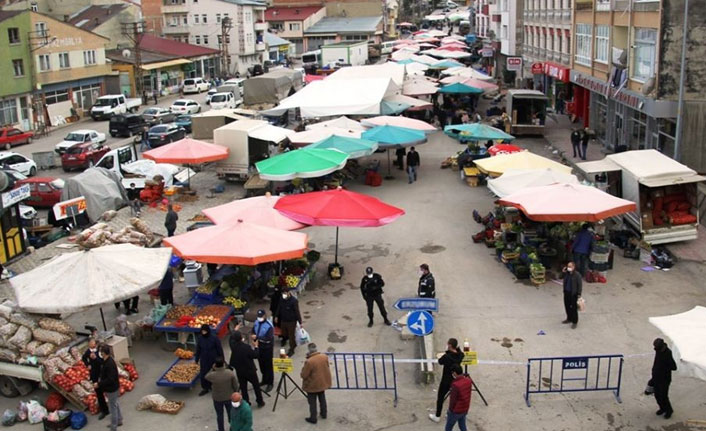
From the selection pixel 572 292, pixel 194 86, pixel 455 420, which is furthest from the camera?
pixel 194 86

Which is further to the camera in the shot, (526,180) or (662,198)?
(526,180)

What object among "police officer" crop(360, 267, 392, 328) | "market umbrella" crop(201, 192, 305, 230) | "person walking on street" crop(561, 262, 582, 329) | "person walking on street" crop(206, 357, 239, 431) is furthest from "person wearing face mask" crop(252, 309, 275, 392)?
"person walking on street" crop(561, 262, 582, 329)

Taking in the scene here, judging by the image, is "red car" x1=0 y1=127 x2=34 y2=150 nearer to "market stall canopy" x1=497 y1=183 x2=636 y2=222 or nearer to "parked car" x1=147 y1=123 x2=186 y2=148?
"parked car" x1=147 y1=123 x2=186 y2=148

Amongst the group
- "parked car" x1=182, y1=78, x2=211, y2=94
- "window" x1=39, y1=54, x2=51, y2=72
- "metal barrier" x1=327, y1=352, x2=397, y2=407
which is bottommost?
"metal barrier" x1=327, y1=352, x2=397, y2=407

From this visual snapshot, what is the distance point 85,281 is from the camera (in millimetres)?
14109

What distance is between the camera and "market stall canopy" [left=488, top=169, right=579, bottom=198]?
805 inches

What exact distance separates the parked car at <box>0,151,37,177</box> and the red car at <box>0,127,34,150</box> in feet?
33.3

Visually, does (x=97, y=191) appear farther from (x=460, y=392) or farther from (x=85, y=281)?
(x=460, y=392)

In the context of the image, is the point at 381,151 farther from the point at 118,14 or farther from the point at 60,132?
the point at 118,14

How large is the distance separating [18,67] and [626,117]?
37.5 metres

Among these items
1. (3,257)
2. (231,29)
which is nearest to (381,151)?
(3,257)

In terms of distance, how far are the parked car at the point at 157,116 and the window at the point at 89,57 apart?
1254 cm

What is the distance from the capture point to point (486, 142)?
32000 millimetres

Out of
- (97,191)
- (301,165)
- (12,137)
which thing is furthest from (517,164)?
(12,137)
